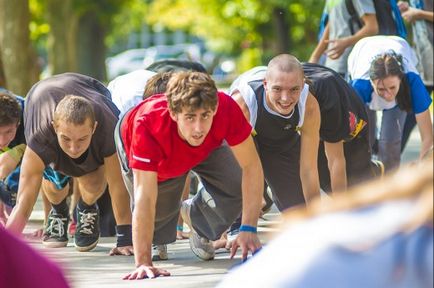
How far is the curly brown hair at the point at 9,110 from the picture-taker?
790cm

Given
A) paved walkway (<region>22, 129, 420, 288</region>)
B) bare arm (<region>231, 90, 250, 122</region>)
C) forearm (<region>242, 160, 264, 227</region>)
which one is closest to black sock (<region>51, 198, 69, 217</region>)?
paved walkway (<region>22, 129, 420, 288</region>)

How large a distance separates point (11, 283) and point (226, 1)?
4175 cm

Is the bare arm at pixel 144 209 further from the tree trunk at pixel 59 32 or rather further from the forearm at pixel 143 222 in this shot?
the tree trunk at pixel 59 32

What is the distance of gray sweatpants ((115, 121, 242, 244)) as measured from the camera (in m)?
7.23

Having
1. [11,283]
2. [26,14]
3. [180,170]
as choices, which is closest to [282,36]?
[26,14]

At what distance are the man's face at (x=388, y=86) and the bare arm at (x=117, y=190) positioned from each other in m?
2.21

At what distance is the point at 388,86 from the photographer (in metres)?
8.88

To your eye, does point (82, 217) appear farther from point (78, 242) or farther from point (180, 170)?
point (180, 170)

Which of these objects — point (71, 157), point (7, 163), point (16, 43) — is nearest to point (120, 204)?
point (71, 157)

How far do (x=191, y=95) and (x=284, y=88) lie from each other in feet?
3.84

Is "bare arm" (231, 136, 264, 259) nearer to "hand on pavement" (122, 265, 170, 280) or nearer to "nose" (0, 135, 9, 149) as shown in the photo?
"hand on pavement" (122, 265, 170, 280)

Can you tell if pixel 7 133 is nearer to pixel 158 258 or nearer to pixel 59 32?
pixel 158 258

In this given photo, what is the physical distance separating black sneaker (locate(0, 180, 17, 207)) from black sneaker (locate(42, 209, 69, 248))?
70 centimetres

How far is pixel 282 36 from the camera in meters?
39.2
